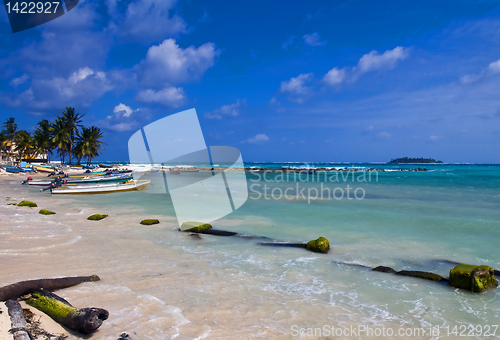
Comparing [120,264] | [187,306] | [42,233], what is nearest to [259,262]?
[187,306]

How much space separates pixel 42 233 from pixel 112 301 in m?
6.66

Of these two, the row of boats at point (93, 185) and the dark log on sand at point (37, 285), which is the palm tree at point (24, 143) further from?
the dark log on sand at point (37, 285)

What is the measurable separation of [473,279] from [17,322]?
25.4 feet

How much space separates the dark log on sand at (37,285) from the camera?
13.5 ft

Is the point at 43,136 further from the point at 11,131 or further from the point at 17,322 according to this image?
the point at 17,322

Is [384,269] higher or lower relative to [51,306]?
lower

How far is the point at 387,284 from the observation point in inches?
243

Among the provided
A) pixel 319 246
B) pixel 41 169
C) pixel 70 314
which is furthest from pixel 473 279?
pixel 41 169

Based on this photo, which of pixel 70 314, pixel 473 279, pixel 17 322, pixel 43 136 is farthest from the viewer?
pixel 43 136

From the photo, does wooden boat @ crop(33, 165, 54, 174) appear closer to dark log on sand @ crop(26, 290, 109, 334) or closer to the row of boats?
the row of boats

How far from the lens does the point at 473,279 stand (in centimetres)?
583

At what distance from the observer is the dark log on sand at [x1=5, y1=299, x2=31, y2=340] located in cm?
303

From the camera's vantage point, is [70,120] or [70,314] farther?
[70,120]

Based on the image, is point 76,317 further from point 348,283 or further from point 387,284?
point 387,284
